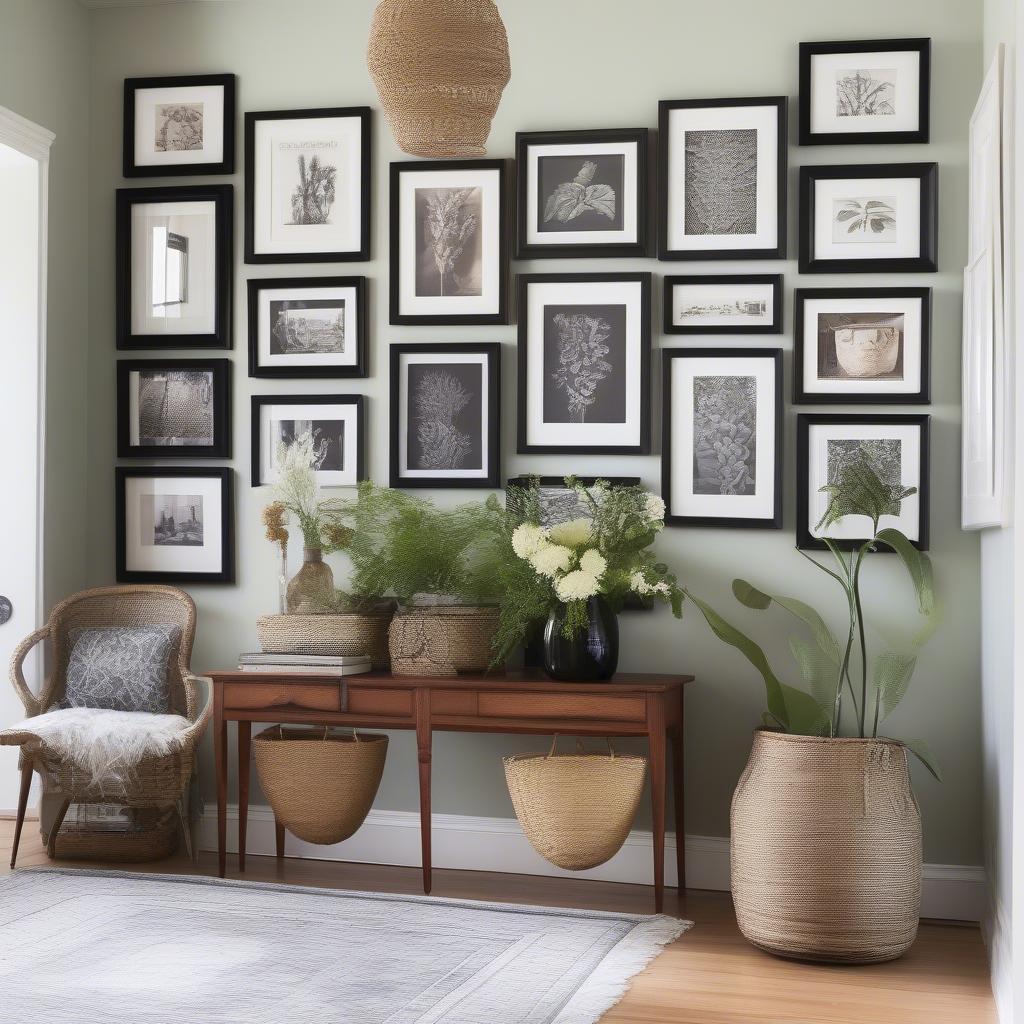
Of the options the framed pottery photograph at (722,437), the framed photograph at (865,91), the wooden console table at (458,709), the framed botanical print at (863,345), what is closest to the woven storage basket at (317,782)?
the wooden console table at (458,709)

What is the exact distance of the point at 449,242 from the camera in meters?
4.29

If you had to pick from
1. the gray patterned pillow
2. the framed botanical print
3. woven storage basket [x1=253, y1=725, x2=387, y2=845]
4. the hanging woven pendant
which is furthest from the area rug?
the hanging woven pendant

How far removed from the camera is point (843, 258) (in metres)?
3.99

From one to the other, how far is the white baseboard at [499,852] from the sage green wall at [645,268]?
0.19 ft

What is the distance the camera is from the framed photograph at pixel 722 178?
4035 mm

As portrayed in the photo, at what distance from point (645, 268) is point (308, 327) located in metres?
1.17

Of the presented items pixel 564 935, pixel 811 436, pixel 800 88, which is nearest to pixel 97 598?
pixel 564 935

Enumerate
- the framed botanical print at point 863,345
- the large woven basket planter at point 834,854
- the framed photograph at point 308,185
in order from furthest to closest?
the framed photograph at point 308,185 < the framed botanical print at point 863,345 < the large woven basket planter at point 834,854

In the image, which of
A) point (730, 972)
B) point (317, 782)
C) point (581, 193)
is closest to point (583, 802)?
point (730, 972)

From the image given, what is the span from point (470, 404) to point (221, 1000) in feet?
6.81

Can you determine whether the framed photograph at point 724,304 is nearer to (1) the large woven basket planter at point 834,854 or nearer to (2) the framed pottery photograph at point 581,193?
(2) the framed pottery photograph at point 581,193

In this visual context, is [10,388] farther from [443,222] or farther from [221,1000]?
[221,1000]

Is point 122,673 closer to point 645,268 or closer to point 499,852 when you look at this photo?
point 499,852

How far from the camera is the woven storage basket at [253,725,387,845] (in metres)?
3.92
